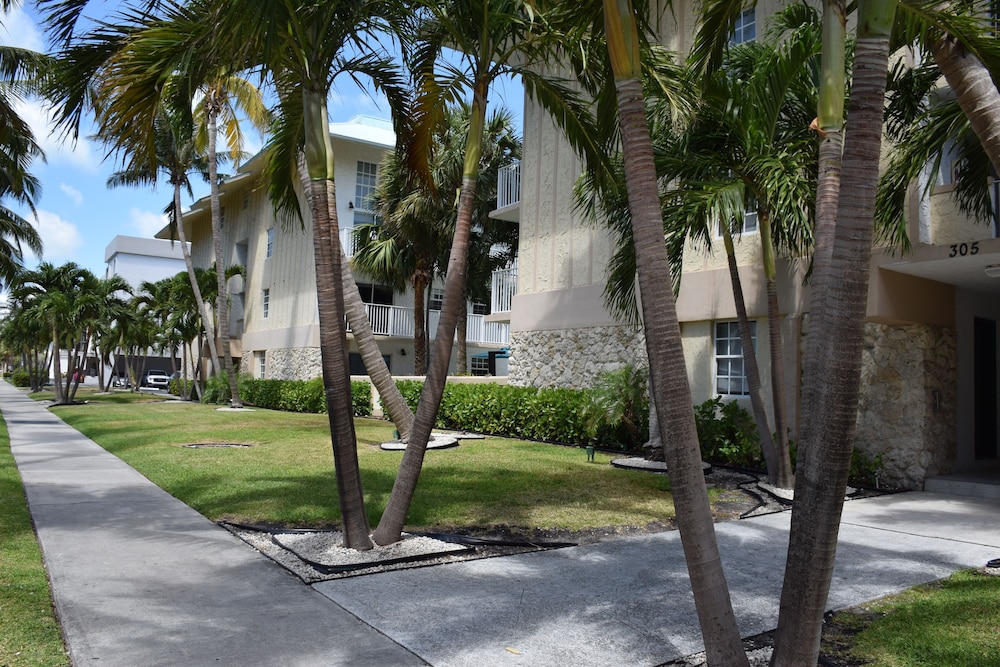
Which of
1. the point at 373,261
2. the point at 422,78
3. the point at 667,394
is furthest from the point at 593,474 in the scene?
the point at 373,261

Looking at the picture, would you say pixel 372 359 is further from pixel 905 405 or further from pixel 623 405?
pixel 905 405

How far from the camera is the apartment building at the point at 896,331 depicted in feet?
33.6

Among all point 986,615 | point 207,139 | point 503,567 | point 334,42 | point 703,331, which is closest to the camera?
point 986,615

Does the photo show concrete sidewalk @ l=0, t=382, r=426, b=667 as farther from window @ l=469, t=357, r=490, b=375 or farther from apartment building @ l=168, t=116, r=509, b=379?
window @ l=469, t=357, r=490, b=375

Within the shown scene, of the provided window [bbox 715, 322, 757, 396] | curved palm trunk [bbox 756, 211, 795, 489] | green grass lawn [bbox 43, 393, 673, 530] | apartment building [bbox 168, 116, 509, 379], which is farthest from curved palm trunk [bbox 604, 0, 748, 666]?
apartment building [bbox 168, 116, 509, 379]

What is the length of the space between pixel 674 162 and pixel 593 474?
487cm

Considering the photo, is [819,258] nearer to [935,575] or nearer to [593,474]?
[935,575]

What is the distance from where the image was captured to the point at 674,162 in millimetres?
9102

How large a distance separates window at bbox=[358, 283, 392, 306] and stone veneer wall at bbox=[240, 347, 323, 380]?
3005 millimetres

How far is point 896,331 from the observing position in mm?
10961

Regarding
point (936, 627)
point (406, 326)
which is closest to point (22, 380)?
point (406, 326)

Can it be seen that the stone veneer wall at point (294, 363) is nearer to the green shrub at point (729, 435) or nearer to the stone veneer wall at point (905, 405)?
the green shrub at point (729, 435)

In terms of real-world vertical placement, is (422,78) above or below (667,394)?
above

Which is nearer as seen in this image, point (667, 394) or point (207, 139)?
point (667, 394)
